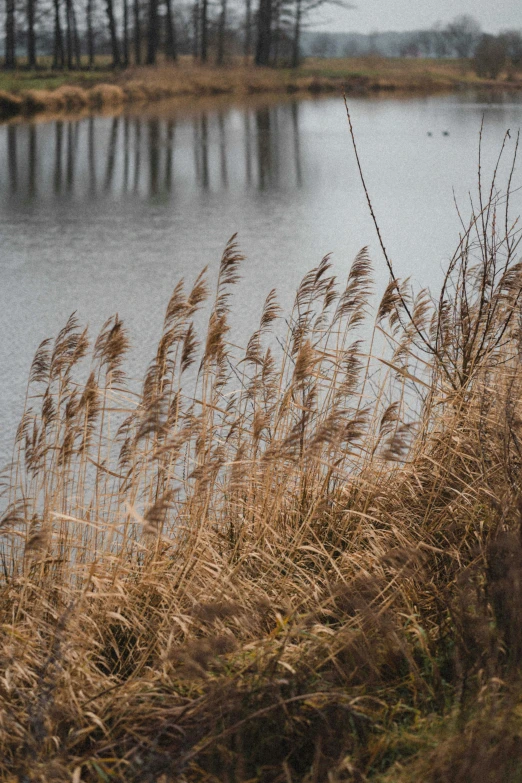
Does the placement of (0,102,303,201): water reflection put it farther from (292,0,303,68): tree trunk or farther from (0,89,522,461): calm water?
(292,0,303,68): tree trunk

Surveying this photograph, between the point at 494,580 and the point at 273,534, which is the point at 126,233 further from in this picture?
the point at 494,580

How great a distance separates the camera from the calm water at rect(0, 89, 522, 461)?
7.63 meters

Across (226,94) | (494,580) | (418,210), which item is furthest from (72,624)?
(226,94)

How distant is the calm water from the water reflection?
39 mm

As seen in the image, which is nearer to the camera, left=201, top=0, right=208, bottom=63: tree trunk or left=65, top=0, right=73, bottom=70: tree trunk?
left=65, top=0, right=73, bottom=70: tree trunk

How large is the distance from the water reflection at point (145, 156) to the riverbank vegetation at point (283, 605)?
32.8ft

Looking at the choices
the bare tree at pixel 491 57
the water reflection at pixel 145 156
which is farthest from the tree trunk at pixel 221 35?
the water reflection at pixel 145 156

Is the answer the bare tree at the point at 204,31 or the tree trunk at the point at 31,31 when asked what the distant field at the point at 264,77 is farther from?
the bare tree at the point at 204,31

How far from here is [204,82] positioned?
1522 inches

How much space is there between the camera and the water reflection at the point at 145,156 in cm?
1413

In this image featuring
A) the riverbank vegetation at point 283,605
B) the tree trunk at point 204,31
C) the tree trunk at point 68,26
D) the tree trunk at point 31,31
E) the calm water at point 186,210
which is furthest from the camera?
the tree trunk at point 204,31

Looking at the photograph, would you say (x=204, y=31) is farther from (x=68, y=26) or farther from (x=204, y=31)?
(x=68, y=26)

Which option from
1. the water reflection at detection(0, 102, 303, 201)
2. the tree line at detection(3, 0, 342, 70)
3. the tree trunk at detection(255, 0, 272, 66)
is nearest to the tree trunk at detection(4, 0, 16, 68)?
the tree line at detection(3, 0, 342, 70)

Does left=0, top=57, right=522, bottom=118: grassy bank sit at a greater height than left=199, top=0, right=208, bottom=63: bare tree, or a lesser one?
lesser
